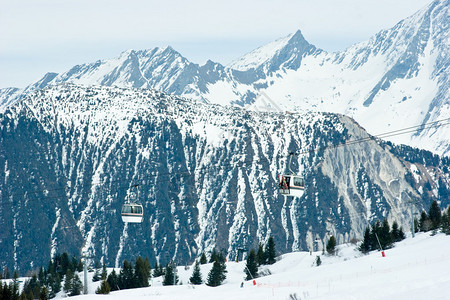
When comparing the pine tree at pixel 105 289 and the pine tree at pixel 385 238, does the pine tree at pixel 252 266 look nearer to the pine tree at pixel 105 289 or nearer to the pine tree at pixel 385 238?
the pine tree at pixel 385 238

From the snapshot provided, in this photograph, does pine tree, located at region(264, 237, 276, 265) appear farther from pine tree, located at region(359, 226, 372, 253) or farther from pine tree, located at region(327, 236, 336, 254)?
pine tree, located at region(359, 226, 372, 253)

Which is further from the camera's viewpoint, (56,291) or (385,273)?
(56,291)

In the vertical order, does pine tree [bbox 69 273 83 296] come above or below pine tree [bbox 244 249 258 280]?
below

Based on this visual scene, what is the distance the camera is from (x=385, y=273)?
268ft

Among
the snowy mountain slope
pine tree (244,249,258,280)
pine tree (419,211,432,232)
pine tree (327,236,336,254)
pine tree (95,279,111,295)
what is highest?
pine tree (419,211,432,232)

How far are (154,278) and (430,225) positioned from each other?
2279 inches

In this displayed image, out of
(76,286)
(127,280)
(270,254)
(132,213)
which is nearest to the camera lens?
(132,213)

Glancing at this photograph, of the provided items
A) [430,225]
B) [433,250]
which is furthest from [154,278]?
[433,250]

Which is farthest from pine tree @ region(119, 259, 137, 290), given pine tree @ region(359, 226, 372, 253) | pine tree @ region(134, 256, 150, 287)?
pine tree @ region(359, 226, 372, 253)

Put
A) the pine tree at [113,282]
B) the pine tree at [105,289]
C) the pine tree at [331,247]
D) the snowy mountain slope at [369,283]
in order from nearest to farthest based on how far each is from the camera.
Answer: the snowy mountain slope at [369,283] → the pine tree at [105,289] → the pine tree at [113,282] → the pine tree at [331,247]

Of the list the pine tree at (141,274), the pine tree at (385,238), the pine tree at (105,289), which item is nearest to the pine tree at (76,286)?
the pine tree at (141,274)

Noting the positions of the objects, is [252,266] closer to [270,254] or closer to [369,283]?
[270,254]

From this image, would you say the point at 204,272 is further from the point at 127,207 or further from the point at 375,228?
the point at 127,207

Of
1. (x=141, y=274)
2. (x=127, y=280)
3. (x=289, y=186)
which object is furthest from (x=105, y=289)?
(x=127, y=280)
